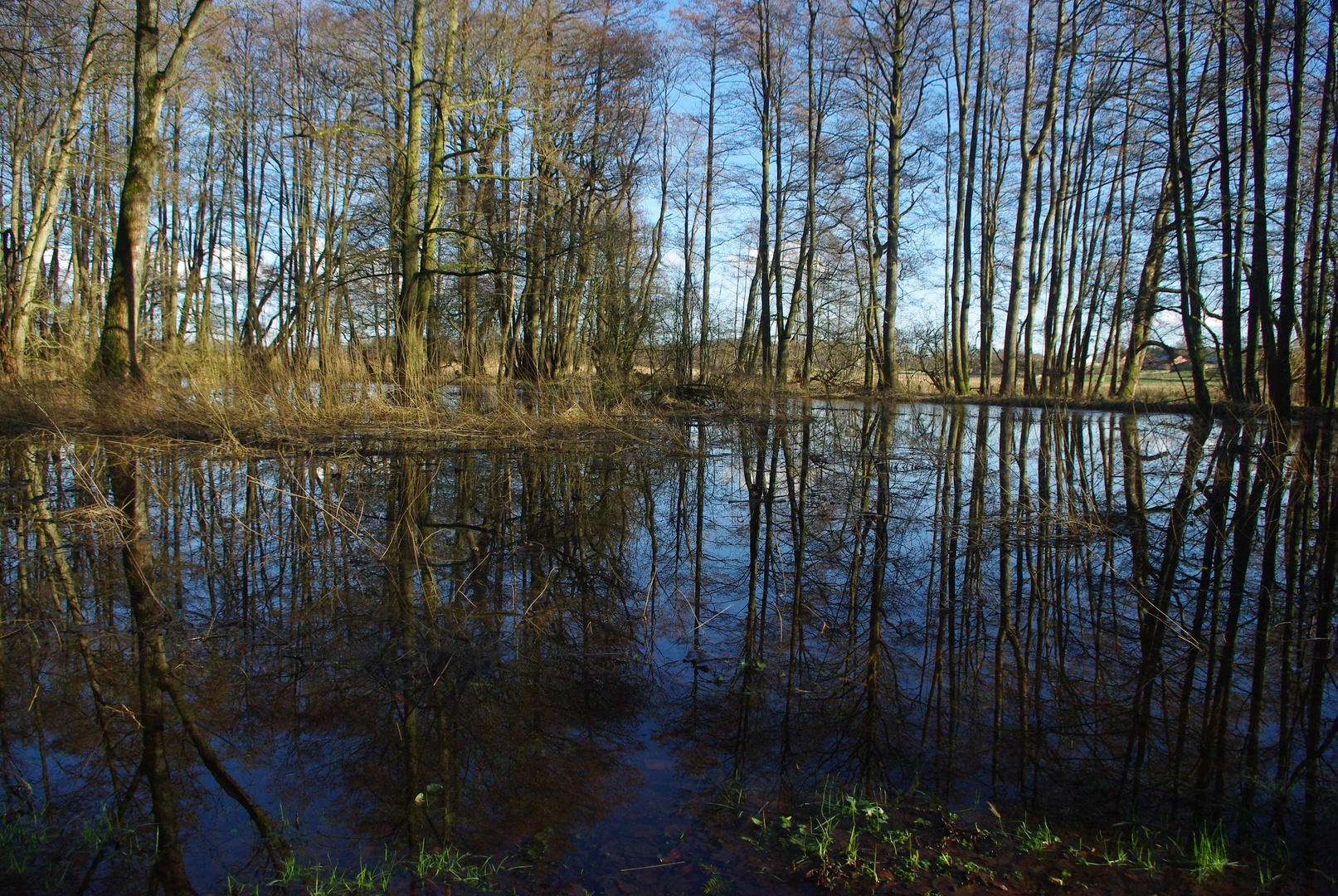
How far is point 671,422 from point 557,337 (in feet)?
20.1

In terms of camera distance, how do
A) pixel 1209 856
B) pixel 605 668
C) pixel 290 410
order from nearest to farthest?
pixel 1209 856 → pixel 605 668 → pixel 290 410

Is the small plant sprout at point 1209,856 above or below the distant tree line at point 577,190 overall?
below

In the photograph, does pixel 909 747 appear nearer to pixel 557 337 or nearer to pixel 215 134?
pixel 557 337

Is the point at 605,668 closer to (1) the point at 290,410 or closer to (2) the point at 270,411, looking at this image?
(1) the point at 290,410

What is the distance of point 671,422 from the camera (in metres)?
11.6

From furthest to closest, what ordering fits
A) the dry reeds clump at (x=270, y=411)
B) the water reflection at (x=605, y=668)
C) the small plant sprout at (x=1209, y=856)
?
the dry reeds clump at (x=270, y=411), the water reflection at (x=605, y=668), the small plant sprout at (x=1209, y=856)

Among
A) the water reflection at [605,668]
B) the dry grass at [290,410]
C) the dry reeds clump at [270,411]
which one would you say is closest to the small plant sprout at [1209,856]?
the water reflection at [605,668]

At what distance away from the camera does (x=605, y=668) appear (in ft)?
8.73

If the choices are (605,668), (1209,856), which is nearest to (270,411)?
(605,668)

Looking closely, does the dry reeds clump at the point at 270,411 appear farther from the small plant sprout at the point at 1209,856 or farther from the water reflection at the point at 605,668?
the small plant sprout at the point at 1209,856

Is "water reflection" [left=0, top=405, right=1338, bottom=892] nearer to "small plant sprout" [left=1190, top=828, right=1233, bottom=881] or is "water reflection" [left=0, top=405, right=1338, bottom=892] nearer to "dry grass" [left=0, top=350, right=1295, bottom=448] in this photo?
"small plant sprout" [left=1190, top=828, right=1233, bottom=881]

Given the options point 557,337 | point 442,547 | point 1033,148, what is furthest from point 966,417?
point 442,547

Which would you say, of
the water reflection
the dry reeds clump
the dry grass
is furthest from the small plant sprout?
the dry reeds clump

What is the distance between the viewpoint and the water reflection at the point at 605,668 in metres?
1.83
